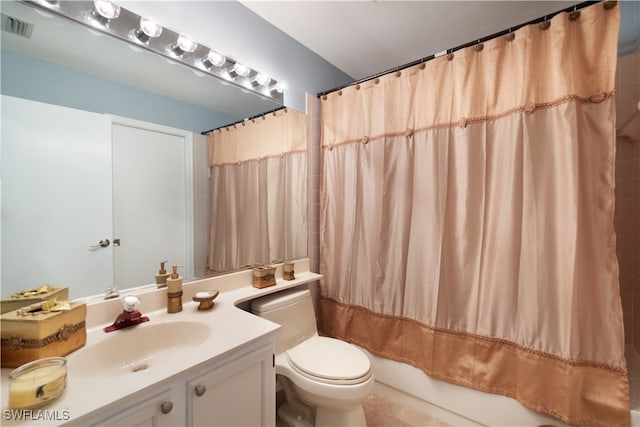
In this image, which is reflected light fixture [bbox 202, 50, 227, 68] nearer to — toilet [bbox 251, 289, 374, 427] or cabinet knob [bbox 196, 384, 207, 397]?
toilet [bbox 251, 289, 374, 427]

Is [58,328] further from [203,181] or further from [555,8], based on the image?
[555,8]

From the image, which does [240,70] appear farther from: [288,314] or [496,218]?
[496,218]

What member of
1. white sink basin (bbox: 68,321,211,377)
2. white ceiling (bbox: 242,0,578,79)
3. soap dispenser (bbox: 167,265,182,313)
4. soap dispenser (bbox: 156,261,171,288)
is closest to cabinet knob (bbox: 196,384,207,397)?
white sink basin (bbox: 68,321,211,377)

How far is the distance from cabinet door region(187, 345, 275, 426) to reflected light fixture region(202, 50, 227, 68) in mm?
1442

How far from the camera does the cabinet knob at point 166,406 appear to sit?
752 mm

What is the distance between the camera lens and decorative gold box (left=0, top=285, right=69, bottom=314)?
0.82 m

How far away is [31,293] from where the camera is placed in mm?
880

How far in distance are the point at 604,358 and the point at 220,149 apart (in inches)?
82.8

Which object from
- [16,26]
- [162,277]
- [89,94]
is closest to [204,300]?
[162,277]

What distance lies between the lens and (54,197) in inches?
37.7

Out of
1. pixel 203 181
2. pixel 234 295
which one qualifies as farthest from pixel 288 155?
pixel 234 295

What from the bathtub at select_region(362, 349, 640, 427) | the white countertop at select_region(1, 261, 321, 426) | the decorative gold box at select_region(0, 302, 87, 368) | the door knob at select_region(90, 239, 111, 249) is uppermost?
the door knob at select_region(90, 239, 111, 249)

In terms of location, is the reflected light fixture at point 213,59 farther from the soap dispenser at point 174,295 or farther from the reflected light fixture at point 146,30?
the soap dispenser at point 174,295

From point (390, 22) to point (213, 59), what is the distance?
1144 millimetres
